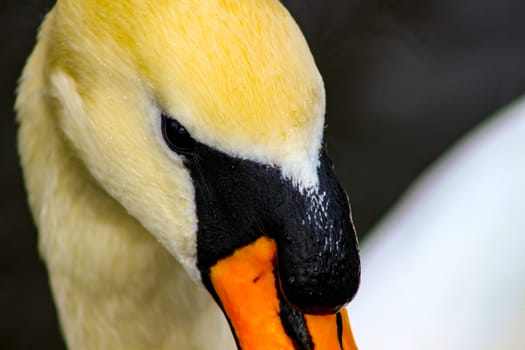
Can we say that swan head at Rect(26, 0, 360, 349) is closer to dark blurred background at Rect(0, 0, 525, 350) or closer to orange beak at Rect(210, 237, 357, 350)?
orange beak at Rect(210, 237, 357, 350)

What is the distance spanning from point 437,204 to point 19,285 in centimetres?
125

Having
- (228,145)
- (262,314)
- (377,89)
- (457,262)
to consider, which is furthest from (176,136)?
(377,89)

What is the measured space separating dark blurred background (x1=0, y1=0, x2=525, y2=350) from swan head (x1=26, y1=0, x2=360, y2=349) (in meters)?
1.78

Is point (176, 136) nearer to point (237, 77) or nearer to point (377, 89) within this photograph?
point (237, 77)

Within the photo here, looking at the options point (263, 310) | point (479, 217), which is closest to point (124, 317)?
point (263, 310)

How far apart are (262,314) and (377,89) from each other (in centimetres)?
225

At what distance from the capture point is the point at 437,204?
2578 mm

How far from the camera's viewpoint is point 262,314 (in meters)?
1.36

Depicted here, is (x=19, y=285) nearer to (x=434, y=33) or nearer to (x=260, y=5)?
(x=434, y=33)

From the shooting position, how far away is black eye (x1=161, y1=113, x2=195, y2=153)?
1304 millimetres

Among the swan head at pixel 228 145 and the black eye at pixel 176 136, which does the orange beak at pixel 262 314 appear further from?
the black eye at pixel 176 136

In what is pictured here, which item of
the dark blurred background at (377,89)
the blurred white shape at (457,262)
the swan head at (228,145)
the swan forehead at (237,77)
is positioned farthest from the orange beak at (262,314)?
the dark blurred background at (377,89)

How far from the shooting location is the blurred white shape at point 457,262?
2.32m

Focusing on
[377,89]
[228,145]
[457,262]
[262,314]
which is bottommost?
[377,89]
